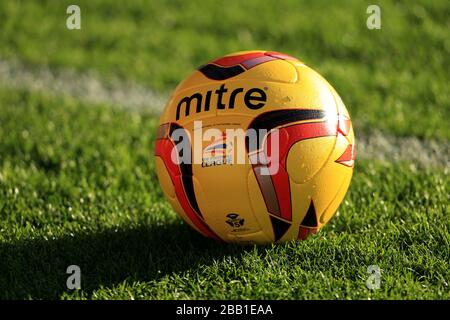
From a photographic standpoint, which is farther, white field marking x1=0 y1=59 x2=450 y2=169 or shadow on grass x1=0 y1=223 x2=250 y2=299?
white field marking x1=0 y1=59 x2=450 y2=169

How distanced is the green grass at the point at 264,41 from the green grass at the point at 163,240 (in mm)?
1616

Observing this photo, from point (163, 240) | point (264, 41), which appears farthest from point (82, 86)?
point (163, 240)

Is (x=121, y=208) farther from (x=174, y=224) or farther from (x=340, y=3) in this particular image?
(x=340, y=3)

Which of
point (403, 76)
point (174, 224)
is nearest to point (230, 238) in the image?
point (174, 224)

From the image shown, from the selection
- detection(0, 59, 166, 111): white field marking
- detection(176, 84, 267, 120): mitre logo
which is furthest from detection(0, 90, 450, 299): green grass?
detection(0, 59, 166, 111): white field marking

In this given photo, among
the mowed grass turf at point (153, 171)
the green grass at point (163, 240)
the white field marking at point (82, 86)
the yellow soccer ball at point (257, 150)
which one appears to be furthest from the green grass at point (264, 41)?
the yellow soccer ball at point (257, 150)

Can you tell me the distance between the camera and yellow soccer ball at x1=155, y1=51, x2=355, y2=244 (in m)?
3.90

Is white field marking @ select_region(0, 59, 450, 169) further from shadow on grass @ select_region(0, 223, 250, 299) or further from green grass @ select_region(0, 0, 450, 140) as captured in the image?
shadow on grass @ select_region(0, 223, 250, 299)

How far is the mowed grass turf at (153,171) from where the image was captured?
13.1 feet

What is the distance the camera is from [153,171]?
5.63 metres

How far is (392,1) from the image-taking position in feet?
28.9

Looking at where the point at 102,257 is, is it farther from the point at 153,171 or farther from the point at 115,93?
the point at 115,93

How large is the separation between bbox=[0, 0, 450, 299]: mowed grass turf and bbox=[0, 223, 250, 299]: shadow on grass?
0.01 metres
